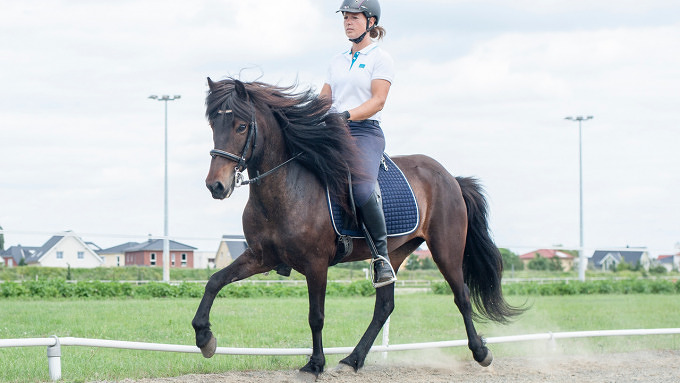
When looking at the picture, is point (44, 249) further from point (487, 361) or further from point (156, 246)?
point (487, 361)

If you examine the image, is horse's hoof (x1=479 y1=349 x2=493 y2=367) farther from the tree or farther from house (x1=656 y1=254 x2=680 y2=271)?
house (x1=656 y1=254 x2=680 y2=271)

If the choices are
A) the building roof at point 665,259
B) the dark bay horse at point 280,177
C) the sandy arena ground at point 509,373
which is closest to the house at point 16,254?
the sandy arena ground at point 509,373

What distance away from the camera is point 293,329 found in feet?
38.2

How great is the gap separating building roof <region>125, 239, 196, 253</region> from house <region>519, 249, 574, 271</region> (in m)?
12.5

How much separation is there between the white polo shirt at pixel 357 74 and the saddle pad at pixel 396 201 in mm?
520

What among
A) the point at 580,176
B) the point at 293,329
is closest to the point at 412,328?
the point at 293,329

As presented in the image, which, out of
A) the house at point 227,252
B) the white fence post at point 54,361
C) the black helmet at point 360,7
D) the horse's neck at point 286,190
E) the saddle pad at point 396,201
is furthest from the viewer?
the house at point 227,252

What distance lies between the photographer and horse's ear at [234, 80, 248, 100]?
18.0ft

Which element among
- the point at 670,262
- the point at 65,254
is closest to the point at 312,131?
the point at 65,254

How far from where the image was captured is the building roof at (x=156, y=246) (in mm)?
17812

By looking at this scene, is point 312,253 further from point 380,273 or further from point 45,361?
point 45,361

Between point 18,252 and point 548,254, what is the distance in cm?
1840

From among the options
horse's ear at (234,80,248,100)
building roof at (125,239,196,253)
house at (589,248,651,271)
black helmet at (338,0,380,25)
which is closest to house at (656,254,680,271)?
house at (589,248,651,271)

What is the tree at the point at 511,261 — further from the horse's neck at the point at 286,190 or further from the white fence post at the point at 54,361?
the white fence post at the point at 54,361
